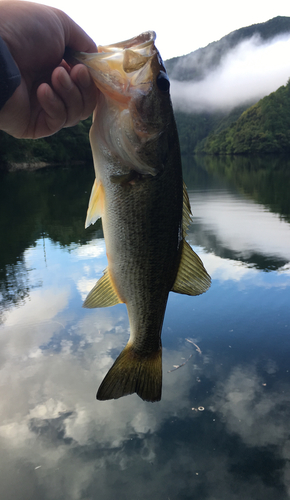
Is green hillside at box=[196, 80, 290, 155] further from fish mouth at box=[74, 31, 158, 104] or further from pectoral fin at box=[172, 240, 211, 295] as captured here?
fish mouth at box=[74, 31, 158, 104]

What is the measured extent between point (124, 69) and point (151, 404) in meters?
3.25

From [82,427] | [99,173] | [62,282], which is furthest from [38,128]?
[62,282]

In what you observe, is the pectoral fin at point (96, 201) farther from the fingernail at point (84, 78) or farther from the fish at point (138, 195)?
the fingernail at point (84, 78)

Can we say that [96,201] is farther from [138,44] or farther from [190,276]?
[138,44]

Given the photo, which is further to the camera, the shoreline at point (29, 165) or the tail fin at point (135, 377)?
the shoreline at point (29, 165)

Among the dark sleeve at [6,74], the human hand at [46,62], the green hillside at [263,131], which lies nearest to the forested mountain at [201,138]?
the green hillside at [263,131]

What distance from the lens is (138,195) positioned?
6.25 ft

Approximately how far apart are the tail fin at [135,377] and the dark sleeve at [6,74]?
1.60m

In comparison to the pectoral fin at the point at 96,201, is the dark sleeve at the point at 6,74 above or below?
above

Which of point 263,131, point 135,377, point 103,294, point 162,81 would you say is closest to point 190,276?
point 103,294


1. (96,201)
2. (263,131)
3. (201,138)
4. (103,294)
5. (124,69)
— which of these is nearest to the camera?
(124,69)

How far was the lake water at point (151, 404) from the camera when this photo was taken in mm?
2998

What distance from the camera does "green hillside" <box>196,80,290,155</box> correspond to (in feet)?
325

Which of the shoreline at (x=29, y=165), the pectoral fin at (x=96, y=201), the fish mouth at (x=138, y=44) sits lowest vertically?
the shoreline at (x=29, y=165)
